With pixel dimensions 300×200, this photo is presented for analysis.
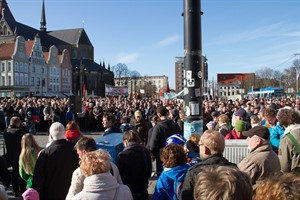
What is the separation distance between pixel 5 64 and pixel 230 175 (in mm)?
64788

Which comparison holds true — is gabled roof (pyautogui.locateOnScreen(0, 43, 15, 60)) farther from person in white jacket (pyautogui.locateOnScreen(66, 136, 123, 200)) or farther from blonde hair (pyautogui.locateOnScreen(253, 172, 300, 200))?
blonde hair (pyautogui.locateOnScreen(253, 172, 300, 200))

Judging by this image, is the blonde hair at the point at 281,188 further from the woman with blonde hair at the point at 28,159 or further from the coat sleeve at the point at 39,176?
the woman with blonde hair at the point at 28,159

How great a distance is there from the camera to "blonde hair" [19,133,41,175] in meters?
5.30

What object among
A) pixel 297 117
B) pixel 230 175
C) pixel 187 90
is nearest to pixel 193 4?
pixel 187 90

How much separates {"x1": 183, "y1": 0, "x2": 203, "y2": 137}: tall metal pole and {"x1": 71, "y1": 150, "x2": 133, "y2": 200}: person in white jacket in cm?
315

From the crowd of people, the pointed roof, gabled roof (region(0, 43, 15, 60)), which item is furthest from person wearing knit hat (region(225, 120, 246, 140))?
the pointed roof

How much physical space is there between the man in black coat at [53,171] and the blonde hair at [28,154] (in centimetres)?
100

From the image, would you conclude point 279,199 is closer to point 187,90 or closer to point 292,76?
point 187,90

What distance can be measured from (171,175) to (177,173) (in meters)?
0.07

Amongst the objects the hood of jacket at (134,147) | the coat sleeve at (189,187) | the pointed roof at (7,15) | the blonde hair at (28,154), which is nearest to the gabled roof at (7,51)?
the pointed roof at (7,15)

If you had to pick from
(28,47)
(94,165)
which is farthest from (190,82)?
(28,47)

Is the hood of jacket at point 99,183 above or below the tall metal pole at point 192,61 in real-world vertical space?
below

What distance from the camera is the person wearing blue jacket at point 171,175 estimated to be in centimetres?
363

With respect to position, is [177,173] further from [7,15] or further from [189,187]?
[7,15]
